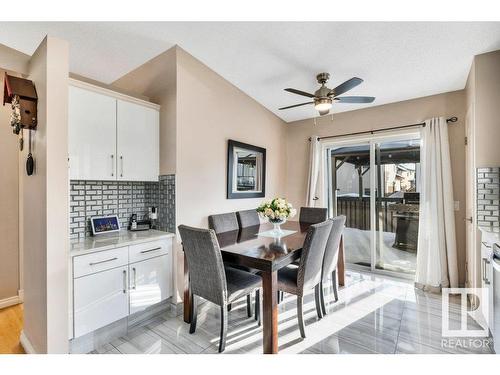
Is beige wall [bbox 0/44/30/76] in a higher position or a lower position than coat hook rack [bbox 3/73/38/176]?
higher

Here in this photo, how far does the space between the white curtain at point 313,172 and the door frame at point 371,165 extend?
79 millimetres

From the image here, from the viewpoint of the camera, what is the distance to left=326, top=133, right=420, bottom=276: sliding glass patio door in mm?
3514

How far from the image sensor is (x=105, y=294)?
2072 millimetres

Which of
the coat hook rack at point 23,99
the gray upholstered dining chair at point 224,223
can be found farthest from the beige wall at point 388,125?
the coat hook rack at point 23,99

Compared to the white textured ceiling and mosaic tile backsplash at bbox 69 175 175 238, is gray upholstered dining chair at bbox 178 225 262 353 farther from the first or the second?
the white textured ceiling

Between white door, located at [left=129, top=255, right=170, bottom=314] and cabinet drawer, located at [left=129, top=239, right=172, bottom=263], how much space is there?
4 centimetres

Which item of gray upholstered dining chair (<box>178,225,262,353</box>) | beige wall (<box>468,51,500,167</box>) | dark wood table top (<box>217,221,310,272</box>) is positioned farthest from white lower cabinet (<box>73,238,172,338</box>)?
beige wall (<box>468,51,500,167</box>)

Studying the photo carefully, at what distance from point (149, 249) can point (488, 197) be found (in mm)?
3231

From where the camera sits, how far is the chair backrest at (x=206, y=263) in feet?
6.20

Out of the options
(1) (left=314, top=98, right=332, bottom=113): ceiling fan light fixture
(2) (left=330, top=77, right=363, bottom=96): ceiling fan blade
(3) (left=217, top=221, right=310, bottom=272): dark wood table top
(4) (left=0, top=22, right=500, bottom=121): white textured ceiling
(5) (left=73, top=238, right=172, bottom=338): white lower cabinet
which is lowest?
(5) (left=73, top=238, right=172, bottom=338): white lower cabinet

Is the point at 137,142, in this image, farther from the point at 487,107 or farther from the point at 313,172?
the point at 487,107

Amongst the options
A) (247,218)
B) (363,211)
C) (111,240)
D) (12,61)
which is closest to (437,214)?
(363,211)

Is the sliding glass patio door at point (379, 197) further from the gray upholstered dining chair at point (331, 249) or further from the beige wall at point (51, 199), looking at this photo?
the beige wall at point (51, 199)

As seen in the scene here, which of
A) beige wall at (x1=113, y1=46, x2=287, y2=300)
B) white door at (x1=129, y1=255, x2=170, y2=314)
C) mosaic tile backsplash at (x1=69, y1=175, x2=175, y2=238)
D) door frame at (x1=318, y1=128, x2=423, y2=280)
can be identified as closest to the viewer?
white door at (x1=129, y1=255, x2=170, y2=314)
